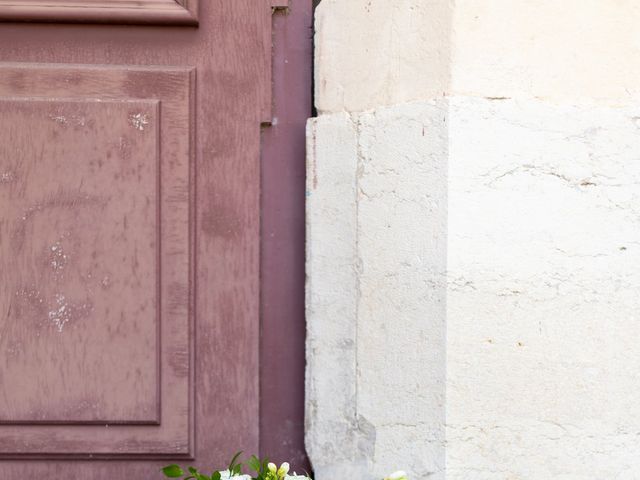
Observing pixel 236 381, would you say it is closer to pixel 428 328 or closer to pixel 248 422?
pixel 248 422

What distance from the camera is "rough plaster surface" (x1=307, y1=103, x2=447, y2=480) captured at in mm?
1523

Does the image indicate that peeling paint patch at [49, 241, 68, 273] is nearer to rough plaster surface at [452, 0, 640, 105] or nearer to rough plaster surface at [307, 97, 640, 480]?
rough plaster surface at [307, 97, 640, 480]

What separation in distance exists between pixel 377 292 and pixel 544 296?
299mm

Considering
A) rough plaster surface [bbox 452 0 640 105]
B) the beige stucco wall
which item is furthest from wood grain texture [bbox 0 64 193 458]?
rough plaster surface [bbox 452 0 640 105]

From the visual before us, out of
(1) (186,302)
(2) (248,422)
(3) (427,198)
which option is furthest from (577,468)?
(1) (186,302)

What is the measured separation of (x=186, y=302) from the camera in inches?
70.0

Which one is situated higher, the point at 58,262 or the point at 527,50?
the point at 527,50

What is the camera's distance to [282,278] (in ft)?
5.99

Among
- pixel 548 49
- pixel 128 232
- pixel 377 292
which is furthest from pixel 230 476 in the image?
pixel 548 49

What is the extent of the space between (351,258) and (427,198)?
0.73 feet

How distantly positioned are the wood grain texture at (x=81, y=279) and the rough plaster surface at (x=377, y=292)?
1.01 ft

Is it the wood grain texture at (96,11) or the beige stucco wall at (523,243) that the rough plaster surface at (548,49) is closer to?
the beige stucco wall at (523,243)

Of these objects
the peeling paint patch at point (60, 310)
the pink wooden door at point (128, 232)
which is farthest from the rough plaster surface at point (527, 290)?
the peeling paint patch at point (60, 310)

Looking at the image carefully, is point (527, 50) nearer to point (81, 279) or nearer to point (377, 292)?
point (377, 292)
